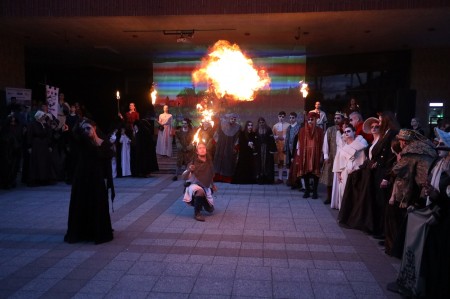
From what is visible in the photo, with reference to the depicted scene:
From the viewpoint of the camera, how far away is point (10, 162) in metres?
10.7

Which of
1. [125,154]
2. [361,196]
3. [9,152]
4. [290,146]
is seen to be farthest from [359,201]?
[9,152]

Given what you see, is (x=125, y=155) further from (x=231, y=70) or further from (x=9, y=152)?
(x=231, y=70)

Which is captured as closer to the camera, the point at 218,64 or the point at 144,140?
the point at 144,140

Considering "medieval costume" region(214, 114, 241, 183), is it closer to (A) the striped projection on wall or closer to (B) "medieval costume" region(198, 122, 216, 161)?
(B) "medieval costume" region(198, 122, 216, 161)

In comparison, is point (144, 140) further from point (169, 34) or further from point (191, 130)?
point (169, 34)

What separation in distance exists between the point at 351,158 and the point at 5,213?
6.98 m

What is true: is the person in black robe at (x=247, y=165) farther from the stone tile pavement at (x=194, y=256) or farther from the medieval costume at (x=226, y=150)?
the stone tile pavement at (x=194, y=256)

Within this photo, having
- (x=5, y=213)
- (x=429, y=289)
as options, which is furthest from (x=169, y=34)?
(x=429, y=289)

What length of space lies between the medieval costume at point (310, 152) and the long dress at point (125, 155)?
583 cm

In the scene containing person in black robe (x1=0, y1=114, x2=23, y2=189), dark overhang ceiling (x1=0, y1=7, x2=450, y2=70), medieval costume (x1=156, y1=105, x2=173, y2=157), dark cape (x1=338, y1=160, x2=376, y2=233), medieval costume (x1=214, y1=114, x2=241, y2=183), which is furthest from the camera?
medieval costume (x1=156, y1=105, x2=173, y2=157)

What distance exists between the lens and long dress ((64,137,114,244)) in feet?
20.0

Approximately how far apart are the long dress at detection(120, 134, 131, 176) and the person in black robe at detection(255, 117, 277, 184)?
14.0ft

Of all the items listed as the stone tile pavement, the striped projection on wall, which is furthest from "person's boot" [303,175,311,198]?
the striped projection on wall

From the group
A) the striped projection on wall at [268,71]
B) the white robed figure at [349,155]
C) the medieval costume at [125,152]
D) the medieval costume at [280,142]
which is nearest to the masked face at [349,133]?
the white robed figure at [349,155]
